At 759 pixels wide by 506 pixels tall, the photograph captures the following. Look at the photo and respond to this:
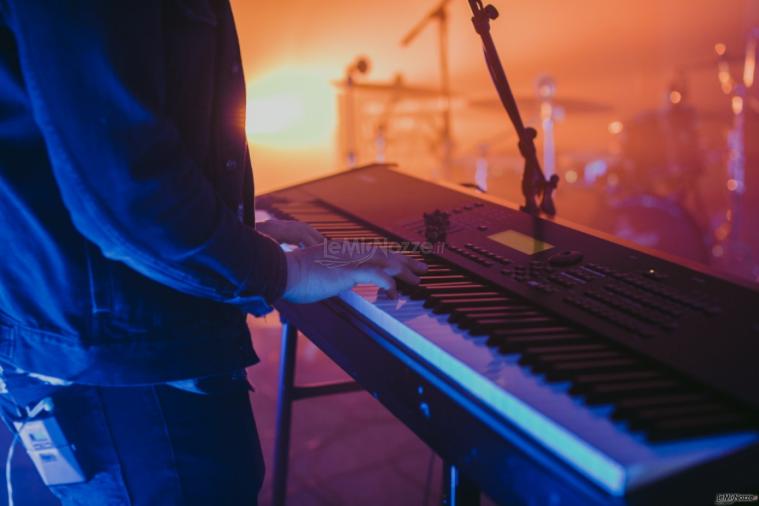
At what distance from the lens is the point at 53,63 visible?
0.71 metres

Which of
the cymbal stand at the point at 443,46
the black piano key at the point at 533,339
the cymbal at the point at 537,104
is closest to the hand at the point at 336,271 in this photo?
the black piano key at the point at 533,339

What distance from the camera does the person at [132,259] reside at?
2.39 feet

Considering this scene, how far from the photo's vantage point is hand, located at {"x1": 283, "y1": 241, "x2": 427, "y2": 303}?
0.98 metres

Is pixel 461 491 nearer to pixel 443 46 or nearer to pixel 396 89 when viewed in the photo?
pixel 443 46

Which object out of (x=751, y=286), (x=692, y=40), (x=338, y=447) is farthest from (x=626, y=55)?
(x=751, y=286)

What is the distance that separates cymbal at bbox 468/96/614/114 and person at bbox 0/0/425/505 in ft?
11.8

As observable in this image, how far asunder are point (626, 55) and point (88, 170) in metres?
5.53

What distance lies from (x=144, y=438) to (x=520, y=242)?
2.56 ft

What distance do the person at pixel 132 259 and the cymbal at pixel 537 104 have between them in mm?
3585

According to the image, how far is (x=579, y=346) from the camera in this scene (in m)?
0.83

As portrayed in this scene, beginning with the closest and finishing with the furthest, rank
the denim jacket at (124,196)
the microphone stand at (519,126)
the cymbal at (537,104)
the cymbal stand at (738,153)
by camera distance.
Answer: the denim jacket at (124,196)
the microphone stand at (519,126)
the cymbal stand at (738,153)
the cymbal at (537,104)

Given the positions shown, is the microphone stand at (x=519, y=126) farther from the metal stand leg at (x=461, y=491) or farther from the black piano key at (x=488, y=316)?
the metal stand leg at (x=461, y=491)
